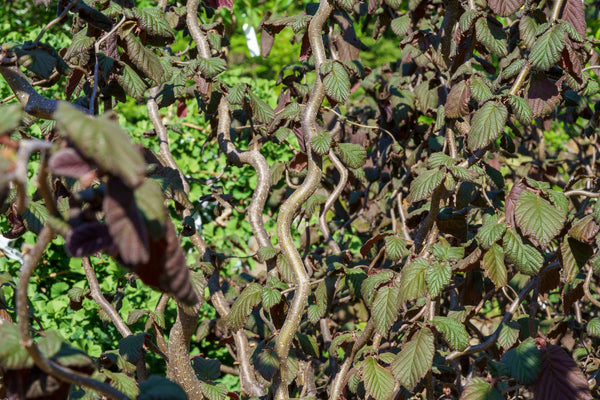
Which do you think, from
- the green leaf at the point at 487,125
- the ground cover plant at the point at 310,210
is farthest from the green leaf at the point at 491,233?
the green leaf at the point at 487,125

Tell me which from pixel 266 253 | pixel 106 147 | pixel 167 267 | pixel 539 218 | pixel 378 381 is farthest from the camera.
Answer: pixel 266 253

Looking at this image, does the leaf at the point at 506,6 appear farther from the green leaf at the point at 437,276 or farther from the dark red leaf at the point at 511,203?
the green leaf at the point at 437,276

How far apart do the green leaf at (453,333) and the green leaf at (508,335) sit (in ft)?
0.72

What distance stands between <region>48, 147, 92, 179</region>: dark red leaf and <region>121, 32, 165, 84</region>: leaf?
3.42 ft

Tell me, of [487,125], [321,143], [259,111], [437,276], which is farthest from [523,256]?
[259,111]

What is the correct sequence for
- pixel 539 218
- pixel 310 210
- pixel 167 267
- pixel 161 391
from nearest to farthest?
pixel 167 267
pixel 161 391
pixel 539 218
pixel 310 210

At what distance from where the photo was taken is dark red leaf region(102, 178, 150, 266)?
0.77m

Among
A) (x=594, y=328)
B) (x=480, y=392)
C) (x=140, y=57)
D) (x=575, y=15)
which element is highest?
(x=575, y=15)

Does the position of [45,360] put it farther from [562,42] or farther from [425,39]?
[425,39]

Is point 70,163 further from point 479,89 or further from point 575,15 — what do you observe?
point 575,15

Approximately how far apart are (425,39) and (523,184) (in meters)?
1.17

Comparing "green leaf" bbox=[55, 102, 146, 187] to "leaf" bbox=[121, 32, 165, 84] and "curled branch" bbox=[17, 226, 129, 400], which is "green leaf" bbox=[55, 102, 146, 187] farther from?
"leaf" bbox=[121, 32, 165, 84]

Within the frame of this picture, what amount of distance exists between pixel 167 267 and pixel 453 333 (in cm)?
106

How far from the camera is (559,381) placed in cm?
152
